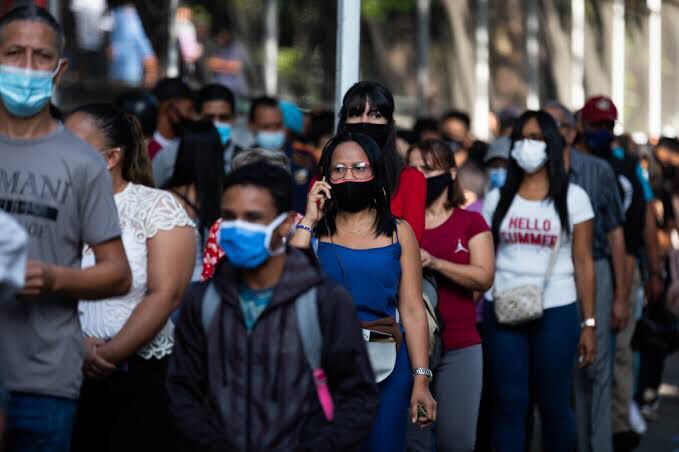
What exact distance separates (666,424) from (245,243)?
7.95 m

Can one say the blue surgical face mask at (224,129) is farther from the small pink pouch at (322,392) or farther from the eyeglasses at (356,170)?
the small pink pouch at (322,392)

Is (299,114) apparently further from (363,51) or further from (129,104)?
(363,51)

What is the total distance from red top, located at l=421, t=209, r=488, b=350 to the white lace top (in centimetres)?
193

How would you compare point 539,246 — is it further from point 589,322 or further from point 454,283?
point 454,283

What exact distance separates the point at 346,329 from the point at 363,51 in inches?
747

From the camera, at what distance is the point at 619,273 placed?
9.00 meters

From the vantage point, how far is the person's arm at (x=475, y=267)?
716 centimetres

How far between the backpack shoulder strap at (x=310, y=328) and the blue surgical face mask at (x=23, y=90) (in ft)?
3.47

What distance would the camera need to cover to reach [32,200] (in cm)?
450

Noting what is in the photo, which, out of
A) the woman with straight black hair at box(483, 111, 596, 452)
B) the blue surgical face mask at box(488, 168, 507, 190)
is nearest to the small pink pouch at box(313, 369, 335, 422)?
the woman with straight black hair at box(483, 111, 596, 452)

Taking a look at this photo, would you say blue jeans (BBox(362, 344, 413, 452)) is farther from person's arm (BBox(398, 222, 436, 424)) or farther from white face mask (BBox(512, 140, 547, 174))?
white face mask (BBox(512, 140, 547, 174))

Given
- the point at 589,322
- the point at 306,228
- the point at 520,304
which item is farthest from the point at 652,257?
the point at 306,228

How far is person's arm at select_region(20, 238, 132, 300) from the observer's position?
4223mm

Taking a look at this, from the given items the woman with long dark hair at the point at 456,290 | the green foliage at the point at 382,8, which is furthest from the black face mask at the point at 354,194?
the green foliage at the point at 382,8
